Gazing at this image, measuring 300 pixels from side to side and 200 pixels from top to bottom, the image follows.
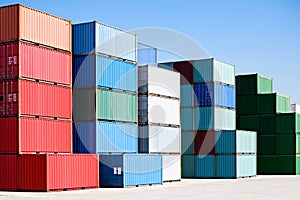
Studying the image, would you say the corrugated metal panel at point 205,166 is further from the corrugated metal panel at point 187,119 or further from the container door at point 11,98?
the container door at point 11,98

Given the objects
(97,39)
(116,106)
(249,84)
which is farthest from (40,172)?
(249,84)

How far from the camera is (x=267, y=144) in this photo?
236 feet

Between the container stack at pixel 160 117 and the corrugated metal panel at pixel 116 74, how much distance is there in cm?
179

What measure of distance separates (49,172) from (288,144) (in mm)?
42920

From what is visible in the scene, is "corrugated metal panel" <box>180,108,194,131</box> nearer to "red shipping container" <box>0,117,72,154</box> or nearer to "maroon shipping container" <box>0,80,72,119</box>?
"maroon shipping container" <box>0,80,72,119</box>

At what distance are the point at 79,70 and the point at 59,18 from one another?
4414mm

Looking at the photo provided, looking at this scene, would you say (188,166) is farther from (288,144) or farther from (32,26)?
(32,26)

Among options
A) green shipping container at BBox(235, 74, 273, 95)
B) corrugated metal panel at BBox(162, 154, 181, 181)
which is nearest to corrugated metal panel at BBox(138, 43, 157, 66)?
corrugated metal panel at BBox(162, 154, 181, 181)

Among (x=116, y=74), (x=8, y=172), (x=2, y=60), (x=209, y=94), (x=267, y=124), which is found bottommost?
(x=8, y=172)

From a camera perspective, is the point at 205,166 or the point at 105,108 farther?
the point at 205,166

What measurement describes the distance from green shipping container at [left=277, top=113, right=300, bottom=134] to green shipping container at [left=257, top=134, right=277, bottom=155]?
4.56 feet

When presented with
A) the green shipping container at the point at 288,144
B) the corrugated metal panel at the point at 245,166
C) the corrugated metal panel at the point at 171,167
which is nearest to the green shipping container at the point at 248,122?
the green shipping container at the point at 288,144

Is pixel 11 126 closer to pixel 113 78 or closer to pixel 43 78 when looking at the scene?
pixel 43 78

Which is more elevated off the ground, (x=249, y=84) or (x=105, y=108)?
(x=249, y=84)
